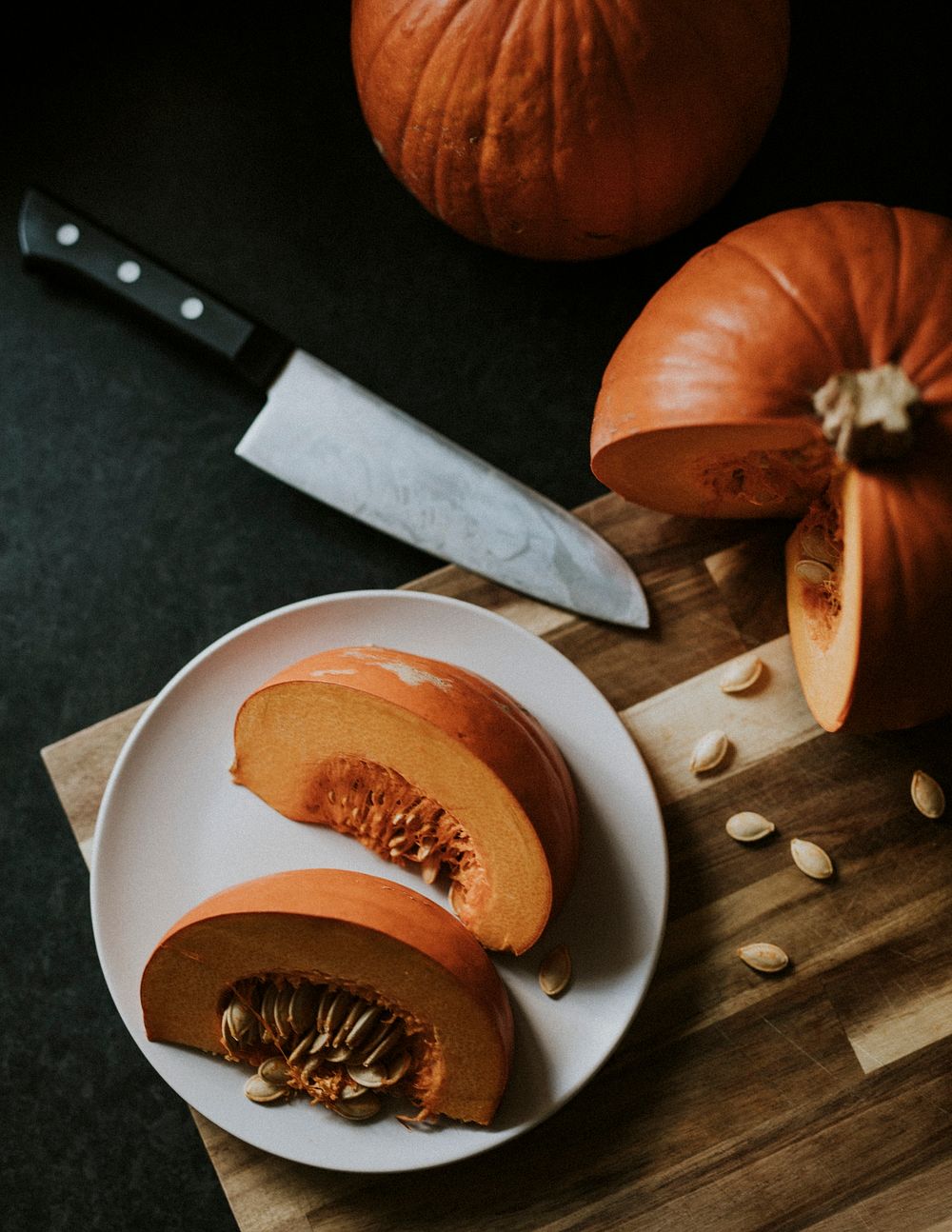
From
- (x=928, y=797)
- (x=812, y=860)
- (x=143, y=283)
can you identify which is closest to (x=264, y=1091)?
(x=812, y=860)

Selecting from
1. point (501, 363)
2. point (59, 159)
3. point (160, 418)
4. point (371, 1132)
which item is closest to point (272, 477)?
point (160, 418)

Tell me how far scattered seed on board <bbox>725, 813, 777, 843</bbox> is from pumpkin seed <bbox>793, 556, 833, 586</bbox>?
0.75 ft

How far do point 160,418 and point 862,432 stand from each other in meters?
0.72

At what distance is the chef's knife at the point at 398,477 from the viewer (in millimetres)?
1128

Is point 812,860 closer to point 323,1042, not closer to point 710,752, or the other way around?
point 710,752

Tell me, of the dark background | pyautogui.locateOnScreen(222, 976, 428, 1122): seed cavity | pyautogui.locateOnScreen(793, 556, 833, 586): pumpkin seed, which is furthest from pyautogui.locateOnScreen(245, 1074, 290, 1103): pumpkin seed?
pyautogui.locateOnScreen(793, 556, 833, 586): pumpkin seed

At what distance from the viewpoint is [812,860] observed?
3.59ft

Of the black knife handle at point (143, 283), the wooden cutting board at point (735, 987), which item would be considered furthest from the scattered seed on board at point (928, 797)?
the black knife handle at point (143, 283)

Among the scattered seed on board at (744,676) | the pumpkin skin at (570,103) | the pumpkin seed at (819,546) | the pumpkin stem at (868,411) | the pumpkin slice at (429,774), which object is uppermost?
the pumpkin skin at (570,103)

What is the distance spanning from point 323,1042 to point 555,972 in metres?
0.21

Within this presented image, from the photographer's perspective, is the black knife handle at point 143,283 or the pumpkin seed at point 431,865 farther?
the black knife handle at point 143,283

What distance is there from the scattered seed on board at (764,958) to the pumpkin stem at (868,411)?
0.47 meters

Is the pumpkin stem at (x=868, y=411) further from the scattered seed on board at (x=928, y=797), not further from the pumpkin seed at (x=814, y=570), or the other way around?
the scattered seed on board at (x=928, y=797)

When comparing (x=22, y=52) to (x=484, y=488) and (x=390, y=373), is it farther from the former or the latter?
(x=484, y=488)
